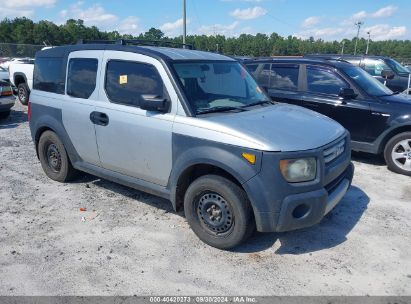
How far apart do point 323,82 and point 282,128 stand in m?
3.83

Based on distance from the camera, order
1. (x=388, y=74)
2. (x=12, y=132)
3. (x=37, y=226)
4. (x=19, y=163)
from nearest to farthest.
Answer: (x=37, y=226) → (x=19, y=163) → (x=12, y=132) → (x=388, y=74)

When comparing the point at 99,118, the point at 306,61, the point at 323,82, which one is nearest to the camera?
the point at 99,118

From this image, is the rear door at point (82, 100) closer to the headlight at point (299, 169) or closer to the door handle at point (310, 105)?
the headlight at point (299, 169)

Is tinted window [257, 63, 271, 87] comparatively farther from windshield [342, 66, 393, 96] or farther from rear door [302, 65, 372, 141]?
windshield [342, 66, 393, 96]

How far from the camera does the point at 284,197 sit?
3391 millimetres

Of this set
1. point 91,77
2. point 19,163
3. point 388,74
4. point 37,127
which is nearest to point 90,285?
point 91,77

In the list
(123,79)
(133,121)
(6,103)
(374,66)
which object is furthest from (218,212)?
(374,66)

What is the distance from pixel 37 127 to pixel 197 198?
2943 millimetres

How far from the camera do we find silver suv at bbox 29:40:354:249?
3.44 meters

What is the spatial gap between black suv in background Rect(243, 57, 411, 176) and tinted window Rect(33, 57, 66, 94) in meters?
4.03

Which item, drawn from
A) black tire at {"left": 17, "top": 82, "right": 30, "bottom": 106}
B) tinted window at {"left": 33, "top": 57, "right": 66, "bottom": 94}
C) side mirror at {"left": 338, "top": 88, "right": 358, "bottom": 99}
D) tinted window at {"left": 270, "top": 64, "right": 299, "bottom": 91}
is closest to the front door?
tinted window at {"left": 33, "top": 57, "right": 66, "bottom": 94}

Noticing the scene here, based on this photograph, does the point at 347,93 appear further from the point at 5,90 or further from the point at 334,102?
the point at 5,90

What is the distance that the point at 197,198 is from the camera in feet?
12.8

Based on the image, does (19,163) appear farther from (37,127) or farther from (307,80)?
(307,80)
